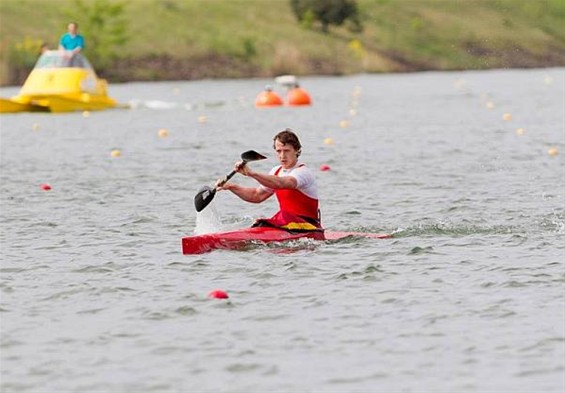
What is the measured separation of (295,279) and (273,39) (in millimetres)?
74382

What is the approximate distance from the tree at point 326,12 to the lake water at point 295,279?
6342 cm

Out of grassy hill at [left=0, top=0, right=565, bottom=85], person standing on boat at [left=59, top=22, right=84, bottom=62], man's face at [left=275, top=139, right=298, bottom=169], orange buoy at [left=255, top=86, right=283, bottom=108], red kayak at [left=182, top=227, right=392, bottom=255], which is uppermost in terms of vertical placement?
grassy hill at [left=0, top=0, right=565, bottom=85]

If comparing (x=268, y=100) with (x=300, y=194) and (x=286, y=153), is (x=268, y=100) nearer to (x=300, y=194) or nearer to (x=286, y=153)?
(x=300, y=194)

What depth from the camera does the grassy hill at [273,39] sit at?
79.0 metres

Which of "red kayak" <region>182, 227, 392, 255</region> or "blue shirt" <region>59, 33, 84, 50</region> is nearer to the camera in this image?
"red kayak" <region>182, 227, 392, 255</region>

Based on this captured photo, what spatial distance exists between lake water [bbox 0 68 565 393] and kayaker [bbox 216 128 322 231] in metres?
0.35

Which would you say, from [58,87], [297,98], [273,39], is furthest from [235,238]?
[273,39]

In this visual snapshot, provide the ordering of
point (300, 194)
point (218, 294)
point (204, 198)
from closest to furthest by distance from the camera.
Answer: point (218, 294)
point (204, 198)
point (300, 194)

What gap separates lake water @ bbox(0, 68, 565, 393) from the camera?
10.1 m

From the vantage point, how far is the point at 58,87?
41.9 metres

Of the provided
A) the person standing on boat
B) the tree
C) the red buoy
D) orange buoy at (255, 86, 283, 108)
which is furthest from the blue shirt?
the tree

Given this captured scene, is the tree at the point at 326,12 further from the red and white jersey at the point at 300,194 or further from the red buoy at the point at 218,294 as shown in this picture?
the red buoy at the point at 218,294

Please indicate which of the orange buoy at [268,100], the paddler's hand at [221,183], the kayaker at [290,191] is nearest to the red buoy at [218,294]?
the paddler's hand at [221,183]

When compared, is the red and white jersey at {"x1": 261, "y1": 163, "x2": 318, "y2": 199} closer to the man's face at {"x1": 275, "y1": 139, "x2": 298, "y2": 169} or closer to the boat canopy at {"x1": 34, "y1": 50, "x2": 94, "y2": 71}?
the man's face at {"x1": 275, "y1": 139, "x2": 298, "y2": 169}
